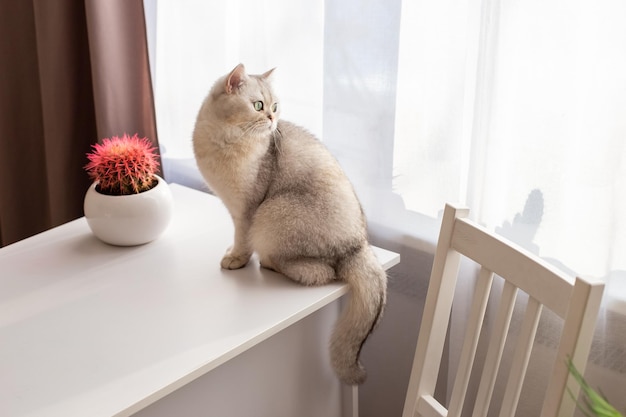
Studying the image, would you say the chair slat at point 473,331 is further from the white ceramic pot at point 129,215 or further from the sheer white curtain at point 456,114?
the white ceramic pot at point 129,215

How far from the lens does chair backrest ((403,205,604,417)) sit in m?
0.78

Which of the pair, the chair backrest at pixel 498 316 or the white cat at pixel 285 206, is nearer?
the chair backrest at pixel 498 316

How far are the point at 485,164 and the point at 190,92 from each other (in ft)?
2.68

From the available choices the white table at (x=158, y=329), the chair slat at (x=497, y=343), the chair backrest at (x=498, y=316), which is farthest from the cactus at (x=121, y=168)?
the chair slat at (x=497, y=343)

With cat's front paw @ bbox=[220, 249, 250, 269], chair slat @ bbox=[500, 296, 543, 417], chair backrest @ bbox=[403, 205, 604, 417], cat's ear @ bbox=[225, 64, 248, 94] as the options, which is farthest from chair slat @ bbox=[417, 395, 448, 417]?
cat's ear @ bbox=[225, 64, 248, 94]

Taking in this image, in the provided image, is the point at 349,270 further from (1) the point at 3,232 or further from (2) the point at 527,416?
(1) the point at 3,232

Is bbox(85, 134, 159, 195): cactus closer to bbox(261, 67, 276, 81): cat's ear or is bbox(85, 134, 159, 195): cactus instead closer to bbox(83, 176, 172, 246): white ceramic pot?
bbox(83, 176, 172, 246): white ceramic pot

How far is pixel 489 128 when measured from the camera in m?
1.21

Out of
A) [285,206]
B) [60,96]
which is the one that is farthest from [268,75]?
[60,96]

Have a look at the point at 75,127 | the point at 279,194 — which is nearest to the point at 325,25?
the point at 279,194

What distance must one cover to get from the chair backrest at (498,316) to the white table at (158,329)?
0.22m

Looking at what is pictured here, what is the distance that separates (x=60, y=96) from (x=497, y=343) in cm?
140

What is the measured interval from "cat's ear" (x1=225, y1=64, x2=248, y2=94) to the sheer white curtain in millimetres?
271

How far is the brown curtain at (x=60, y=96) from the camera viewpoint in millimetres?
1727
